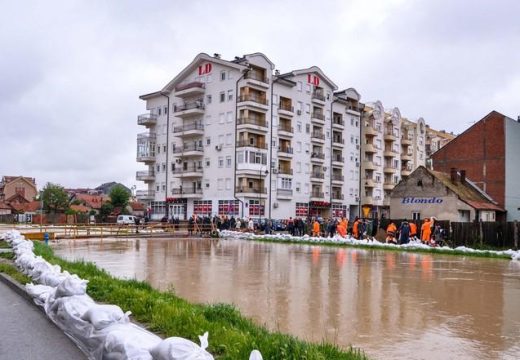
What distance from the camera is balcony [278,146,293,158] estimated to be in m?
61.2

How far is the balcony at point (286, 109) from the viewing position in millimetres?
61306

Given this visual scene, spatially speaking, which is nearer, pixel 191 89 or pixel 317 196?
pixel 191 89

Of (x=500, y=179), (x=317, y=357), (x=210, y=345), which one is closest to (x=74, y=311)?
(x=210, y=345)

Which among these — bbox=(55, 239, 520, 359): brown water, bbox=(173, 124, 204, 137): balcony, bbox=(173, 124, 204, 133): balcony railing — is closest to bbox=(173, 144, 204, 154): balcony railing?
bbox=(173, 124, 204, 137): balcony

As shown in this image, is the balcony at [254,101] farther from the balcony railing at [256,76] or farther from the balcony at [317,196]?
the balcony at [317,196]

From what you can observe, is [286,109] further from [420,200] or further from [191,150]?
[420,200]

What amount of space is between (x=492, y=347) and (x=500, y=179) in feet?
135

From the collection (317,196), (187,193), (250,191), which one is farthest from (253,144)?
(317,196)

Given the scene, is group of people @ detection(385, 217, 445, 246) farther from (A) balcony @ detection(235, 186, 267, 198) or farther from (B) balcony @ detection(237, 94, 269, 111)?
(B) balcony @ detection(237, 94, 269, 111)

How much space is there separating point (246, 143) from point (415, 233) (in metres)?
30.5

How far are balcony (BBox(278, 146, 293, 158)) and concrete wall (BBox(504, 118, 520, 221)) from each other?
25.0 meters

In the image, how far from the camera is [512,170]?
146ft

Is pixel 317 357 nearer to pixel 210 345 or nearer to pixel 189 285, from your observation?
pixel 210 345

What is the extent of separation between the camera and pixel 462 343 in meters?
6.62
